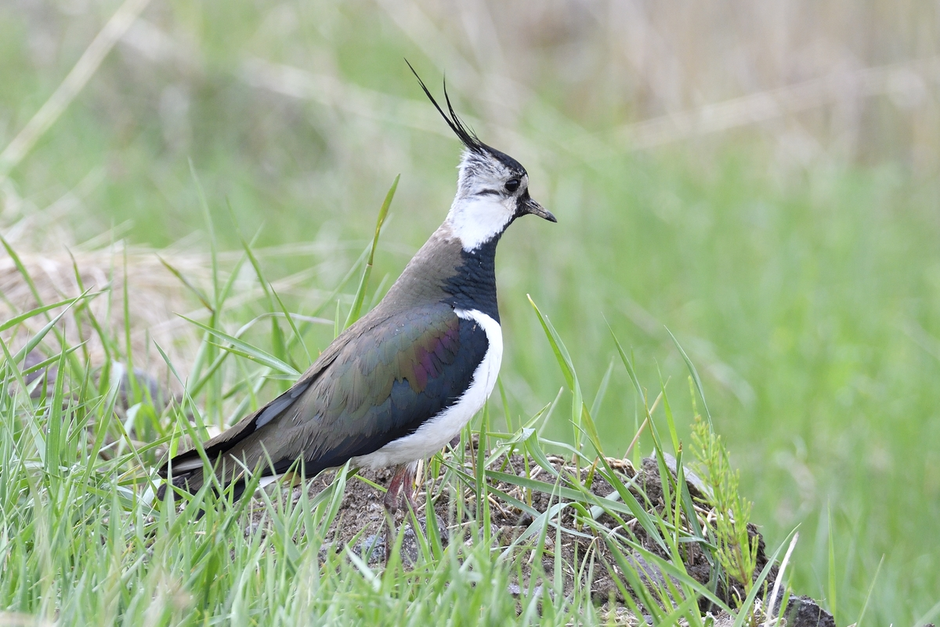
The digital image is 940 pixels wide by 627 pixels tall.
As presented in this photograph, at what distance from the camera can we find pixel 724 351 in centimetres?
588

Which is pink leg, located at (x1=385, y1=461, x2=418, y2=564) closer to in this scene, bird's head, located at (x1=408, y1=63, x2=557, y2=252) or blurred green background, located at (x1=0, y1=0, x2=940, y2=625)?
bird's head, located at (x1=408, y1=63, x2=557, y2=252)

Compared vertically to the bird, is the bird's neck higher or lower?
higher

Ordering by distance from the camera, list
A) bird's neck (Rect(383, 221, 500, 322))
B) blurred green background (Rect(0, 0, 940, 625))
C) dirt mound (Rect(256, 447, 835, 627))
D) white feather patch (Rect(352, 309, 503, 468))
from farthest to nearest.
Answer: blurred green background (Rect(0, 0, 940, 625)) → bird's neck (Rect(383, 221, 500, 322)) → white feather patch (Rect(352, 309, 503, 468)) → dirt mound (Rect(256, 447, 835, 627))

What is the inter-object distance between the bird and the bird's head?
0.13 metres

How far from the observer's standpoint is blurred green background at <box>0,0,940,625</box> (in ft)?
17.3

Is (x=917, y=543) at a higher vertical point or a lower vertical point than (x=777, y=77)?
lower

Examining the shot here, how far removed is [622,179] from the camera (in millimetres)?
7055

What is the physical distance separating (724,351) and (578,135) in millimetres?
2733

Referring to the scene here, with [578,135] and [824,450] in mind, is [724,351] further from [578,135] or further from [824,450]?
[578,135]

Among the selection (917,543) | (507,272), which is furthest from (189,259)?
(917,543)

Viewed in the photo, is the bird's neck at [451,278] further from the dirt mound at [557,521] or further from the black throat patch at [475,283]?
the dirt mound at [557,521]

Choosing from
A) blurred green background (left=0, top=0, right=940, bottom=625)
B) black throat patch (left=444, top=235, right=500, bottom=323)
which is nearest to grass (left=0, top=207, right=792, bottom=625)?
black throat patch (left=444, top=235, right=500, bottom=323)

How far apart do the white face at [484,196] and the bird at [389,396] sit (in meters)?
0.13

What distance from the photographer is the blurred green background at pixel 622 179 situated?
5270mm
